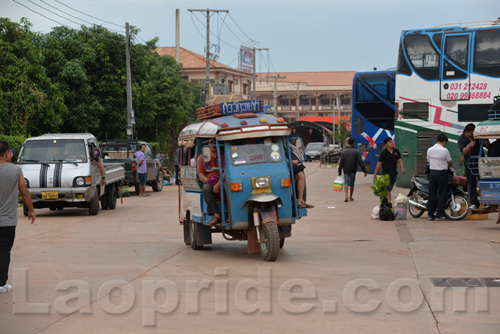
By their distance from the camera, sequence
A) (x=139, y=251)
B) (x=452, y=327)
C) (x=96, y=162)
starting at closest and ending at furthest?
(x=452, y=327) → (x=139, y=251) → (x=96, y=162)

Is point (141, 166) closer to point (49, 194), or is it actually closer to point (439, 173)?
point (49, 194)

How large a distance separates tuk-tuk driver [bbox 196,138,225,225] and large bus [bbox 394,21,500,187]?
12726mm

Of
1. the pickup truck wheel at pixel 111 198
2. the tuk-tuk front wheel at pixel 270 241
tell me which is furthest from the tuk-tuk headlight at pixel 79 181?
the tuk-tuk front wheel at pixel 270 241

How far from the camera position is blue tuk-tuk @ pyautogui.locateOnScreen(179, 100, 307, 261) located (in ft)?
40.5

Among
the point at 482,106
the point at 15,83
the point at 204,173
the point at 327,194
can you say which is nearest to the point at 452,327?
the point at 204,173

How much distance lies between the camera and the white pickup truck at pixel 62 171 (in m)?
20.7

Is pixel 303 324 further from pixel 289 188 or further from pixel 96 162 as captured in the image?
pixel 96 162

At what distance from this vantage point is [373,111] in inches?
1310

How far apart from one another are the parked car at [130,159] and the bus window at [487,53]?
41.6 ft

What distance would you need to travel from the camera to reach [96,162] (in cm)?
2206

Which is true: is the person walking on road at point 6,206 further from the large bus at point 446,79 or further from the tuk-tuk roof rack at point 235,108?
the large bus at point 446,79

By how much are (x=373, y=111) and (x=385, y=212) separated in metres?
14.9

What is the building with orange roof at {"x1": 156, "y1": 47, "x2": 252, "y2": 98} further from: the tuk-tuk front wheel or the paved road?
the tuk-tuk front wheel

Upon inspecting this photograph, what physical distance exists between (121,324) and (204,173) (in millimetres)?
5383
